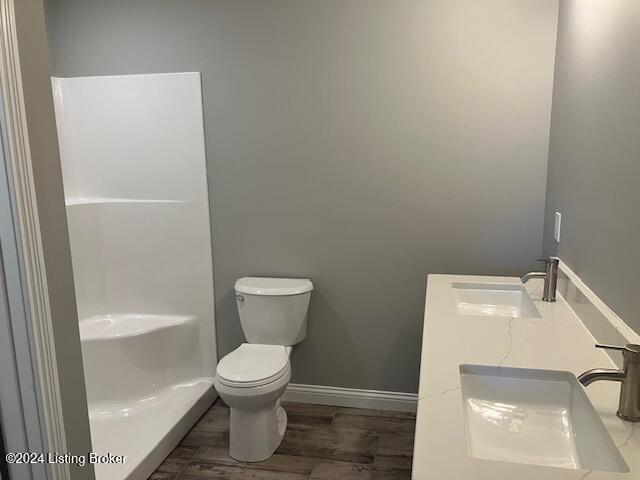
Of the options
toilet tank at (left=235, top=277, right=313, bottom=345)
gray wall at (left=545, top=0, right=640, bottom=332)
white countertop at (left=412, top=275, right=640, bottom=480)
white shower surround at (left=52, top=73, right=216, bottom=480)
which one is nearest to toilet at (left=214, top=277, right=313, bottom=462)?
toilet tank at (left=235, top=277, right=313, bottom=345)

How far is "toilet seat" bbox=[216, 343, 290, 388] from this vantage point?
2.30 meters

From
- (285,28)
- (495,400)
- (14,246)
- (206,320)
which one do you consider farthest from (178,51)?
(495,400)

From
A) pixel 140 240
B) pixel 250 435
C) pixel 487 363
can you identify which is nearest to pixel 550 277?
pixel 487 363

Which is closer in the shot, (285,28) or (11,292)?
(11,292)

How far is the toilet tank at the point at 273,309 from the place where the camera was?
265cm

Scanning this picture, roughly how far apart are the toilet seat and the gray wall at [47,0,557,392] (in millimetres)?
393

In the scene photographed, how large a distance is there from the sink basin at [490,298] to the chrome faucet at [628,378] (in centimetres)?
108

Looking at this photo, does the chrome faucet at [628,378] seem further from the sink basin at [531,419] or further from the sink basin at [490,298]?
the sink basin at [490,298]

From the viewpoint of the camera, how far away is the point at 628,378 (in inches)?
42.3

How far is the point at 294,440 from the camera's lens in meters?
2.57

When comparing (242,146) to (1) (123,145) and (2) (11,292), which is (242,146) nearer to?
(1) (123,145)

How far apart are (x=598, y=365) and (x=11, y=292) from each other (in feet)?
4.80

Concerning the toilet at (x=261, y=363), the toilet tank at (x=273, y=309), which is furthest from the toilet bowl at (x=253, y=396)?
the toilet tank at (x=273, y=309)

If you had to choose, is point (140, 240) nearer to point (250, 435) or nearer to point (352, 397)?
point (250, 435)
